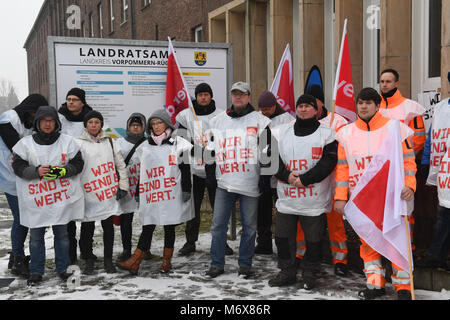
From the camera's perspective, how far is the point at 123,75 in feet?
21.1

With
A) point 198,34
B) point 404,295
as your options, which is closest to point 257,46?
point 198,34

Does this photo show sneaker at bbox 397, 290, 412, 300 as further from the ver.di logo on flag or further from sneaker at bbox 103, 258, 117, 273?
the ver.di logo on flag

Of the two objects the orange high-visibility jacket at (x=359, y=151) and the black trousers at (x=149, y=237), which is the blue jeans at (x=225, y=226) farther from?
the orange high-visibility jacket at (x=359, y=151)

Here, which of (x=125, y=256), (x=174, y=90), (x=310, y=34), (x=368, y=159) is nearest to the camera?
(x=368, y=159)

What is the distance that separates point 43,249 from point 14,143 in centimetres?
117

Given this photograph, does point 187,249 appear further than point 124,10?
No

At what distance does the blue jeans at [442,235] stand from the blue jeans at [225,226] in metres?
1.76

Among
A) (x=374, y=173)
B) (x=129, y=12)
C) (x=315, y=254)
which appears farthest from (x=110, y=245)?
(x=129, y=12)

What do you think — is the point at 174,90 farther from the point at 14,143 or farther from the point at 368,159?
the point at 368,159

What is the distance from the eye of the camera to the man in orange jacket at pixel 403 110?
4.74 meters

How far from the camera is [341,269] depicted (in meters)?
4.96

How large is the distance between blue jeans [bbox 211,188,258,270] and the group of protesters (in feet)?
0.04

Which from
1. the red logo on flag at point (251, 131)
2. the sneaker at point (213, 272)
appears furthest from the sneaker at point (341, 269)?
the red logo on flag at point (251, 131)

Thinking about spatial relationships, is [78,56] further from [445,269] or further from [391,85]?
[445,269]
